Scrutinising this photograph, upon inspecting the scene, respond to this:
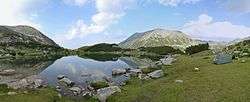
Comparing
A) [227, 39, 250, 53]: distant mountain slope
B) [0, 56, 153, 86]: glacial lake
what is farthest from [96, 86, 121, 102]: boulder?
[227, 39, 250, 53]: distant mountain slope

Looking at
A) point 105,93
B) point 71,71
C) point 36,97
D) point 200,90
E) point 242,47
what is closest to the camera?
point 200,90

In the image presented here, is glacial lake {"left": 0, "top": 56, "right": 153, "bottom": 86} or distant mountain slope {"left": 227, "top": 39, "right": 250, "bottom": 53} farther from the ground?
distant mountain slope {"left": 227, "top": 39, "right": 250, "bottom": 53}

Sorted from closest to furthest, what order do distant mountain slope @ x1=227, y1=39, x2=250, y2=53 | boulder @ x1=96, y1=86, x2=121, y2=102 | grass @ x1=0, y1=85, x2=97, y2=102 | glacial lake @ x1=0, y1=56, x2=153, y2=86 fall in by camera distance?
1. grass @ x1=0, y1=85, x2=97, y2=102
2. boulder @ x1=96, y1=86, x2=121, y2=102
3. glacial lake @ x1=0, y1=56, x2=153, y2=86
4. distant mountain slope @ x1=227, y1=39, x2=250, y2=53

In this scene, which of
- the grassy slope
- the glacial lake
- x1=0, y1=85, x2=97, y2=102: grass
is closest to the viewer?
the grassy slope

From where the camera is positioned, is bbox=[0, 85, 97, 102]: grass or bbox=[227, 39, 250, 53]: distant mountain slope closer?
bbox=[0, 85, 97, 102]: grass

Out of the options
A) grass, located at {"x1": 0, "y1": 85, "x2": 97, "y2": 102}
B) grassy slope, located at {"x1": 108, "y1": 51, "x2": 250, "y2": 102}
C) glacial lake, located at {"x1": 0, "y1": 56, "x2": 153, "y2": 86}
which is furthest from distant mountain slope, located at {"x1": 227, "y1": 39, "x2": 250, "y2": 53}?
grass, located at {"x1": 0, "y1": 85, "x2": 97, "y2": 102}

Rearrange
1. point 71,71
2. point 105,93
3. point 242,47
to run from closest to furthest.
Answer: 1. point 105,93
2. point 71,71
3. point 242,47

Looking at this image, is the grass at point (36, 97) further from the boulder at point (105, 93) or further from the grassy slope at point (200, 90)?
the grassy slope at point (200, 90)

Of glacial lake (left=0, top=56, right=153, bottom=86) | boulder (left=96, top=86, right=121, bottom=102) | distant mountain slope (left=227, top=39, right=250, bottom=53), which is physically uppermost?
distant mountain slope (left=227, top=39, right=250, bottom=53)

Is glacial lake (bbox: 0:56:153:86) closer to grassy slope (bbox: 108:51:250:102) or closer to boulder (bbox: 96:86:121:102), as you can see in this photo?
boulder (bbox: 96:86:121:102)

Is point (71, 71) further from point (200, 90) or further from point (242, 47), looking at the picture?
point (200, 90)

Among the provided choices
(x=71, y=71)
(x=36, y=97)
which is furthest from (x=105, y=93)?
(x=71, y=71)

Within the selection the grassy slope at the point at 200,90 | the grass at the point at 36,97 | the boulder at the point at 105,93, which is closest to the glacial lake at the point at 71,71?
the grass at the point at 36,97

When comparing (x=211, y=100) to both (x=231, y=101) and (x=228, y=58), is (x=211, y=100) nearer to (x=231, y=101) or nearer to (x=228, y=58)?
(x=231, y=101)
